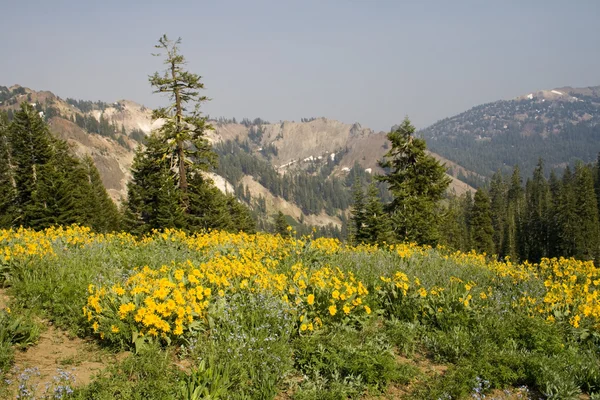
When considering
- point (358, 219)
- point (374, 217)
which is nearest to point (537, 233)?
point (358, 219)

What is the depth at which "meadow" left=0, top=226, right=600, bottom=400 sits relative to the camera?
4.41m

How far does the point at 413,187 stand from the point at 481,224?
130 feet

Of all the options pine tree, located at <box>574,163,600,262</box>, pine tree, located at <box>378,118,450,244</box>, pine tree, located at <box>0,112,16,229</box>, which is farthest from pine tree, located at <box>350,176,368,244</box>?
pine tree, located at <box>574,163,600,262</box>

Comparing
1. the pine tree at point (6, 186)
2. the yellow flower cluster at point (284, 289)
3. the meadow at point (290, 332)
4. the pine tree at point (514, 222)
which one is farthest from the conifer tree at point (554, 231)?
the pine tree at point (6, 186)

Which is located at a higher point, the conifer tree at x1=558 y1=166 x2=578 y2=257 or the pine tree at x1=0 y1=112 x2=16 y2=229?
the pine tree at x1=0 y1=112 x2=16 y2=229

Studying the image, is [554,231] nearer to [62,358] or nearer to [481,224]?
[481,224]

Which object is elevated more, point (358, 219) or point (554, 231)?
point (358, 219)

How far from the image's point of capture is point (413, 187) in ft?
86.6

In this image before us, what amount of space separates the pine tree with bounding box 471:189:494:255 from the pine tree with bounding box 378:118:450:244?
36629 mm

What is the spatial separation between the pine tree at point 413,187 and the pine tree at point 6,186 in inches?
1134

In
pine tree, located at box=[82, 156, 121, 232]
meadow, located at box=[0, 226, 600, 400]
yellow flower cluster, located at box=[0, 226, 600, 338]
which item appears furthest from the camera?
pine tree, located at box=[82, 156, 121, 232]

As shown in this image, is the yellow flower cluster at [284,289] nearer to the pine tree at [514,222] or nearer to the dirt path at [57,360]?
the dirt path at [57,360]

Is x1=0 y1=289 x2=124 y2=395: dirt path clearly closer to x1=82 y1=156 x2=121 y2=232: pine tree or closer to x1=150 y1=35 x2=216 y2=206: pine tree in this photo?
x1=150 y1=35 x2=216 y2=206: pine tree

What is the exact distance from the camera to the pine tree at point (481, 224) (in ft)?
196
